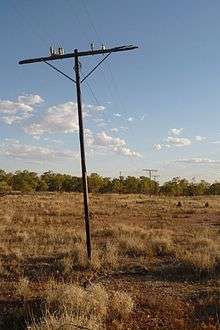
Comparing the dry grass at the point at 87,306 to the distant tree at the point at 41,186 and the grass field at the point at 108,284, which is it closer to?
the grass field at the point at 108,284

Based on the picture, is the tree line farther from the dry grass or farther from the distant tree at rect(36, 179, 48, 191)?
the dry grass

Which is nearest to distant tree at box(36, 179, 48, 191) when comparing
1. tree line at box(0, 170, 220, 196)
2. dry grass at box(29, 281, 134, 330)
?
tree line at box(0, 170, 220, 196)

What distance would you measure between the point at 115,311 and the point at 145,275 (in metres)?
4.76

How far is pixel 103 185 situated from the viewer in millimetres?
127875

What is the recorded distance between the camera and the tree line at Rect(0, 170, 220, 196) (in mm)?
115375

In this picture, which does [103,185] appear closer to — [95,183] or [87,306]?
[95,183]

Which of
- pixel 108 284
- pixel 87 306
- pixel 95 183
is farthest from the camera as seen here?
pixel 95 183

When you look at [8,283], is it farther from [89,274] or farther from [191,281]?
[191,281]

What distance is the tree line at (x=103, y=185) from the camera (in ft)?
379

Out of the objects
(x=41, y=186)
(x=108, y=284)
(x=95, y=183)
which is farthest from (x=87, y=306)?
(x=95, y=183)

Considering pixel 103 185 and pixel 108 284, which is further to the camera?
pixel 103 185

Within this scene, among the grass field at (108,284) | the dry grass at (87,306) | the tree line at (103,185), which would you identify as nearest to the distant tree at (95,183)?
the tree line at (103,185)

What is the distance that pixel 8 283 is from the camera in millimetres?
15414

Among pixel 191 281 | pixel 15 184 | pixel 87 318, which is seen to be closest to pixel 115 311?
pixel 87 318
